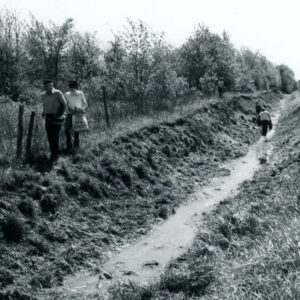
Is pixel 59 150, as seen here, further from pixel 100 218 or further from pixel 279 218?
pixel 279 218

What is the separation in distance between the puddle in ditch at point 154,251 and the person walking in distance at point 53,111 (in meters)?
3.13

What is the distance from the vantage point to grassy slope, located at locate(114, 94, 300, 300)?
5047mm

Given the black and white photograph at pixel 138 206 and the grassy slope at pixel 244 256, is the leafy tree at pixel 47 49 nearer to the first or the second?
the black and white photograph at pixel 138 206

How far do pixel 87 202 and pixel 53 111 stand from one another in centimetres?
229

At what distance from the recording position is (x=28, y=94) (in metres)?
27.7

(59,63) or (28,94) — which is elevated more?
(59,63)

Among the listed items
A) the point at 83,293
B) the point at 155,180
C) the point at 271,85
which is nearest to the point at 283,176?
the point at 155,180

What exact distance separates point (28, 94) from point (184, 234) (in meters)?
21.0

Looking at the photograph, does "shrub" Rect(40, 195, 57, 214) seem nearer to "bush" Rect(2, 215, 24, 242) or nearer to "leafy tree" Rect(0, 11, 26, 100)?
"bush" Rect(2, 215, 24, 242)

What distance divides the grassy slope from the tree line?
9.37 m

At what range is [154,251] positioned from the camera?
26.9ft

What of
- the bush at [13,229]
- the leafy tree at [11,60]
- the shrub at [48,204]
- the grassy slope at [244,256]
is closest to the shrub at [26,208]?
the shrub at [48,204]

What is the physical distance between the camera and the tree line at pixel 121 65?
20891mm

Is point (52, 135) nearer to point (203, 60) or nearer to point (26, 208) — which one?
point (26, 208)
